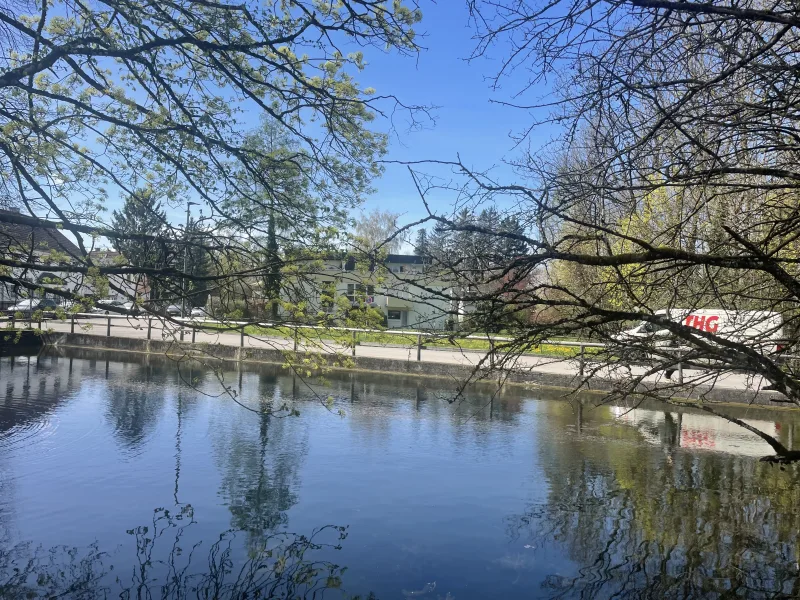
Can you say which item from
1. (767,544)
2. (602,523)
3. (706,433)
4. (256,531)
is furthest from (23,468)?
(706,433)

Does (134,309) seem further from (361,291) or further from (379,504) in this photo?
(379,504)

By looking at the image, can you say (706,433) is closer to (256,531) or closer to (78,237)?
(256,531)

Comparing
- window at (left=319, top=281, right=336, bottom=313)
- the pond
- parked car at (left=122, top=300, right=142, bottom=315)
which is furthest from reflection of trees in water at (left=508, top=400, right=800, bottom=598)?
parked car at (left=122, top=300, right=142, bottom=315)

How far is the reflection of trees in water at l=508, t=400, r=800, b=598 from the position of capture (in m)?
5.71

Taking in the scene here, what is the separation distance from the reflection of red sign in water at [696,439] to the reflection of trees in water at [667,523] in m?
0.79

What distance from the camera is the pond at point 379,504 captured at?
5621 millimetres

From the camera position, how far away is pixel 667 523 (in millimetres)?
7172

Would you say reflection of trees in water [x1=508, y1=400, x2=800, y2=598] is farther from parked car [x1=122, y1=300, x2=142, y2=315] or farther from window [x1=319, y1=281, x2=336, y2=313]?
parked car [x1=122, y1=300, x2=142, y2=315]

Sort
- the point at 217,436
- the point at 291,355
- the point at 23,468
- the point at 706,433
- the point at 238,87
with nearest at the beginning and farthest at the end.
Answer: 1. the point at 291,355
2. the point at 238,87
3. the point at 23,468
4. the point at 217,436
5. the point at 706,433

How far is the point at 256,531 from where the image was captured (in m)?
6.50

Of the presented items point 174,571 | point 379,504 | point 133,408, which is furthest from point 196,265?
point 133,408

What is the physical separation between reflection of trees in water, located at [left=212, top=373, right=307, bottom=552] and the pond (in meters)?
0.04

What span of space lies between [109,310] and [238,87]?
2.50 m

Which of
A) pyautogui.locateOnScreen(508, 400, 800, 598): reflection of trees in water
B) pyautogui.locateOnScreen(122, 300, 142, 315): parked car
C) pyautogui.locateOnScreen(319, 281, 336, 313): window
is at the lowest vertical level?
pyautogui.locateOnScreen(508, 400, 800, 598): reflection of trees in water
